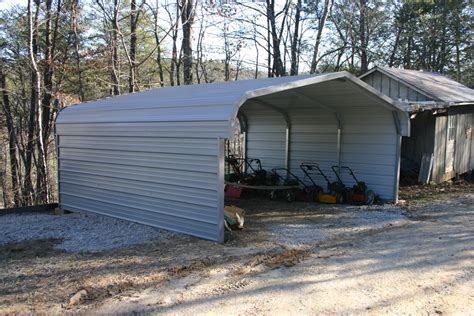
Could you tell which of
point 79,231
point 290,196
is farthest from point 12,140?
point 290,196

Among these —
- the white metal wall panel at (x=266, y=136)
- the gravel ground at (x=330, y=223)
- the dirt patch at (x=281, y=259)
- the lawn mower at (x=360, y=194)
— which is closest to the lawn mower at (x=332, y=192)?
the lawn mower at (x=360, y=194)

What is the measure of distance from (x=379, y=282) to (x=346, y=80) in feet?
13.8

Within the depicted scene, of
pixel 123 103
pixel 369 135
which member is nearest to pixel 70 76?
pixel 123 103

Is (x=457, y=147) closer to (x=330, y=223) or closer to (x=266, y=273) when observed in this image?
(x=330, y=223)

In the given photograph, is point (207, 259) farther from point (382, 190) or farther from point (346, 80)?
point (382, 190)

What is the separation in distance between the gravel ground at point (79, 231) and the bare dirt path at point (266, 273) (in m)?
0.25

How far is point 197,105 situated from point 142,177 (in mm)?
1824

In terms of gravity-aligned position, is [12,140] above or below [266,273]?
above

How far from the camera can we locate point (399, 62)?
26.7 metres

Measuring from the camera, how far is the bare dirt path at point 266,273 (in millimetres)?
3896

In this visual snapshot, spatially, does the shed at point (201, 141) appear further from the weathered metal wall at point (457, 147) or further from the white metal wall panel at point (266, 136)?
the weathered metal wall at point (457, 147)

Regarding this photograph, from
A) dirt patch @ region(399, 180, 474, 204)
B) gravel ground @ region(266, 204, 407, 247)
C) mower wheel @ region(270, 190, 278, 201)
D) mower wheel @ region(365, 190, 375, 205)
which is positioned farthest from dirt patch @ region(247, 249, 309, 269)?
dirt patch @ region(399, 180, 474, 204)

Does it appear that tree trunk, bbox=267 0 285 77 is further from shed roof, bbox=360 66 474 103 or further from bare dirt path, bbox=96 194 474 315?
bare dirt path, bbox=96 194 474 315

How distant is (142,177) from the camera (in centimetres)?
716
